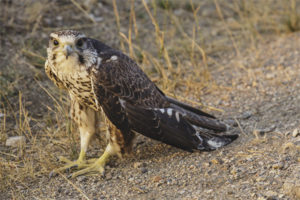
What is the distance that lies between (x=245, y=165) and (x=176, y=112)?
0.72 meters

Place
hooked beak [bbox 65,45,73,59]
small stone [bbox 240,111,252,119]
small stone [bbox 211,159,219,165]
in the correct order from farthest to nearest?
1. small stone [bbox 240,111,252,119]
2. small stone [bbox 211,159,219,165]
3. hooked beak [bbox 65,45,73,59]

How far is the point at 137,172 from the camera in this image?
367cm

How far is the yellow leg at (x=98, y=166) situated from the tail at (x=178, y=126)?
0.37m

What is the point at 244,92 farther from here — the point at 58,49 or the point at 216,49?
the point at 58,49

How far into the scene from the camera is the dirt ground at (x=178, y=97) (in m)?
3.41

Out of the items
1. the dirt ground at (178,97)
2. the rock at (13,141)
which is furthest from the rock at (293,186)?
the rock at (13,141)

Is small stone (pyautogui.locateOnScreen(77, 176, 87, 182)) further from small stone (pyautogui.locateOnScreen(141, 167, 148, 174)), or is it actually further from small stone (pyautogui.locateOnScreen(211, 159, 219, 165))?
small stone (pyautogui.locateOnScreen(211, 159, 219, 165))

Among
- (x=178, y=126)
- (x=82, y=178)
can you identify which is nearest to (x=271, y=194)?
(x=178, y=126)

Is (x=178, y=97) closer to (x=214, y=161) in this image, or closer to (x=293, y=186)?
(x=214, y=161)

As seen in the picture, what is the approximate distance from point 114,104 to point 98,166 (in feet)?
1.83

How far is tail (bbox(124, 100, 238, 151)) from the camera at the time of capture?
3619 millimetres

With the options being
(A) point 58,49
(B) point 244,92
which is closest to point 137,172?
(A) point 58,49

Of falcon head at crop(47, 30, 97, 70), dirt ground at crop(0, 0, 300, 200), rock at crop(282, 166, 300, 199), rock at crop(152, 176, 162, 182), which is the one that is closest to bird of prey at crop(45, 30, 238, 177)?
falcon head at crop(47, 30, 97, 70)

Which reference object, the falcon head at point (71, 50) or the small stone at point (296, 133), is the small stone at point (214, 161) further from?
the falcon head at point (71, 50)
